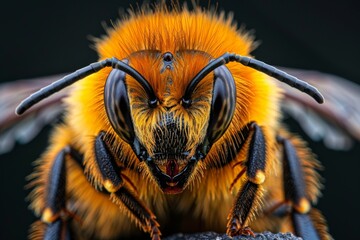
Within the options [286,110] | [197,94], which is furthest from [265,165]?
[286,110]

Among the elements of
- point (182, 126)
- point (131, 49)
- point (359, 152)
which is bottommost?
point (359, 152)

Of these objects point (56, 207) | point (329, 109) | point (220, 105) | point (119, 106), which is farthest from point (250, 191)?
point (329, 109)

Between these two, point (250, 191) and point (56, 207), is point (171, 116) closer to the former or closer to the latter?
point (250, 191)

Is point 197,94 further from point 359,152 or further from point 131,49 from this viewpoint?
point 359,152

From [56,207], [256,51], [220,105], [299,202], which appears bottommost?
[256,51]

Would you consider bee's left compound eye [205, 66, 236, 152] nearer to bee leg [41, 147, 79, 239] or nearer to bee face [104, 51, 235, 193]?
bee face [104, 51, 235, 193]

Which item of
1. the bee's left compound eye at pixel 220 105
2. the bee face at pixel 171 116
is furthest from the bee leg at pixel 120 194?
the bee's left compound eye at pixel 220 105

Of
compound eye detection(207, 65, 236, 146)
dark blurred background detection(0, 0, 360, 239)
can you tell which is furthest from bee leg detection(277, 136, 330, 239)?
dark blurred background detection(0, 0, 360, 239)
